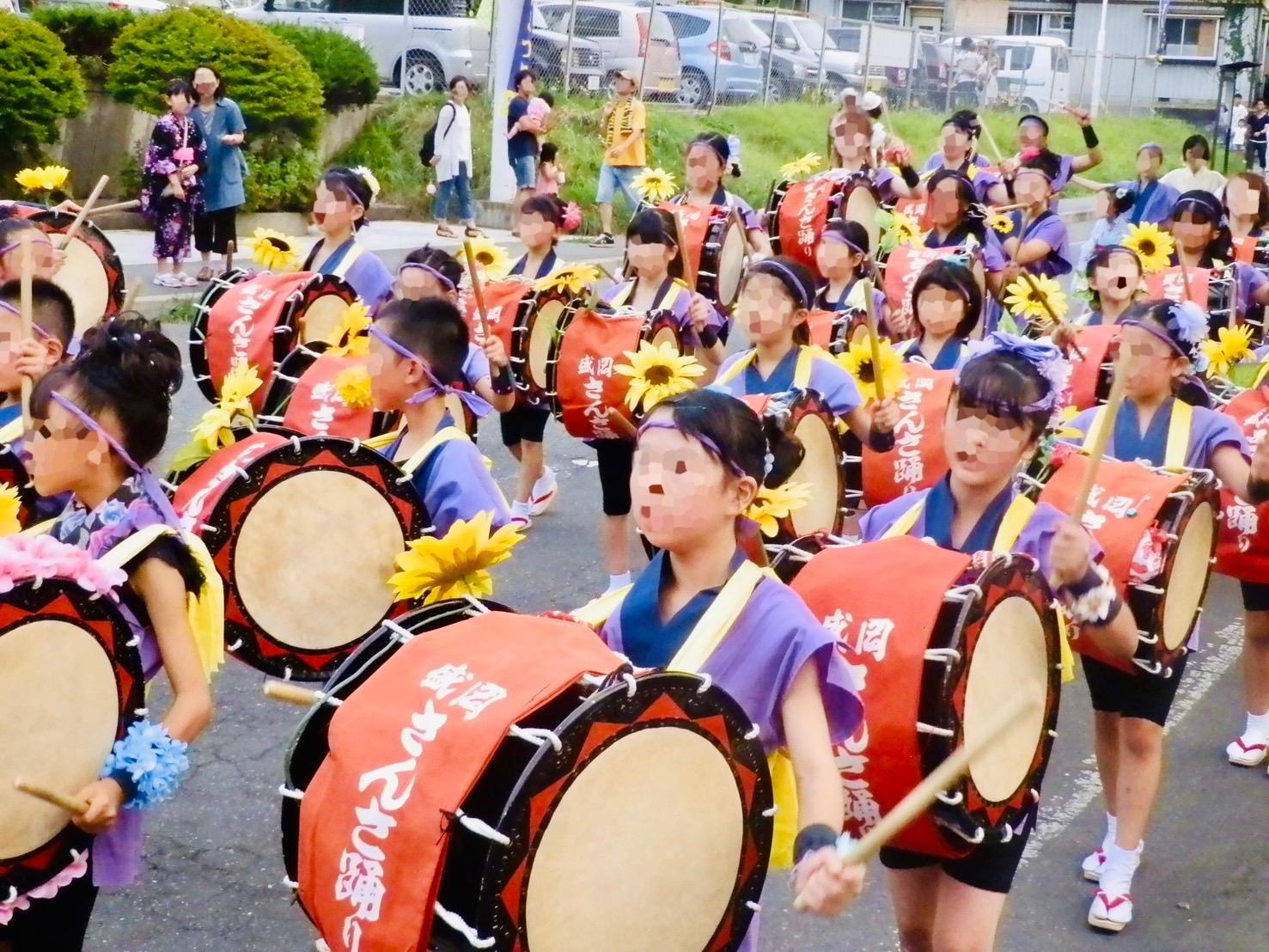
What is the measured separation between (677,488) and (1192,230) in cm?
627

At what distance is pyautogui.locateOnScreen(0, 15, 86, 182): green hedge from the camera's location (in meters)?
13.8

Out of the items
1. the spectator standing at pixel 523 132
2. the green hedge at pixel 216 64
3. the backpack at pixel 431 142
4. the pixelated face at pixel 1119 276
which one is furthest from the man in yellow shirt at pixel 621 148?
the pixelated face at pixel 1119 276

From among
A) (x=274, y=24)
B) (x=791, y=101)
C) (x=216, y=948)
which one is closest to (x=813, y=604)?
(x=216, y=948)

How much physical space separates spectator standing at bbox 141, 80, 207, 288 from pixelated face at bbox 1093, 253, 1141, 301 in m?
7.92

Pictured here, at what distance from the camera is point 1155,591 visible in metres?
4.20

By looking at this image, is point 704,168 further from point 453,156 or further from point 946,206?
point 453,156

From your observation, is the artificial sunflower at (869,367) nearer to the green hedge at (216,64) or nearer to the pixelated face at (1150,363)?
the pixelated face at (1150,363)

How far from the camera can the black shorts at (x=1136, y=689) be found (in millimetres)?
4402

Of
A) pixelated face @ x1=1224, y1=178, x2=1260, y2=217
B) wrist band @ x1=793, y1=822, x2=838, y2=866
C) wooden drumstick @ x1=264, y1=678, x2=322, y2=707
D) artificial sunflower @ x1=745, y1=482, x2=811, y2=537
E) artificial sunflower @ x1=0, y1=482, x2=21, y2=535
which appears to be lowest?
wrist band @ x1=793, y1=822, x2=838, y2=866

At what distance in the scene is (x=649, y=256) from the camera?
7.25m

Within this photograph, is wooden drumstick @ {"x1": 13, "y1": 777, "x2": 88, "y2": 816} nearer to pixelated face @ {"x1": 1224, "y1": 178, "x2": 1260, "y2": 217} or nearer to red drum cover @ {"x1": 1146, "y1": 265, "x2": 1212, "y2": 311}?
red drum cover @ {"x1": 1146, "y1": 265, "x2": 1212, "y2": 311}

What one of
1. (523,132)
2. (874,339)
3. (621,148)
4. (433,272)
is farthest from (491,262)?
(523,132)

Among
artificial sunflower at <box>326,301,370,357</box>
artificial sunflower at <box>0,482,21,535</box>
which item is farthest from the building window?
artificial sunflower at <box>0,482,21,535</box>

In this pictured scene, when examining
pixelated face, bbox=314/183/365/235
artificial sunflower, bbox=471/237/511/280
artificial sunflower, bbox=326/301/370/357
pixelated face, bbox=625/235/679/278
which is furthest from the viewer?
artificial sunflower, bbox=471/237/511/280
